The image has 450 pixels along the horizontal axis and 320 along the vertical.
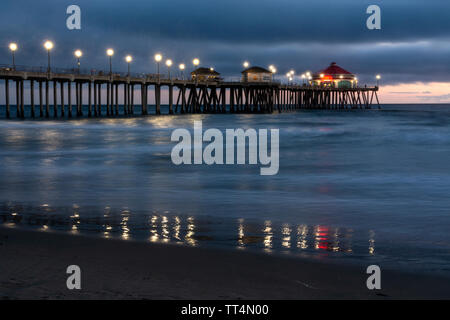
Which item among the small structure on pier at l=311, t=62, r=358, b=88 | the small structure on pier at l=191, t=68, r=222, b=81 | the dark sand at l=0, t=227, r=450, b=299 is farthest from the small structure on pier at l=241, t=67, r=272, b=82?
the dark sand at l=0, t=227, r=450, b=299

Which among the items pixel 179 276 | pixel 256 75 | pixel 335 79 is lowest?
pixel 179 276

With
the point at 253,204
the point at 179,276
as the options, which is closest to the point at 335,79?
the point at 253,204

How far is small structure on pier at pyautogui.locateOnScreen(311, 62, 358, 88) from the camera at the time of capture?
133m

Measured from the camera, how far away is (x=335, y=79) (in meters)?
133

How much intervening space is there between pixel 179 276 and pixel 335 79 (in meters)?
130

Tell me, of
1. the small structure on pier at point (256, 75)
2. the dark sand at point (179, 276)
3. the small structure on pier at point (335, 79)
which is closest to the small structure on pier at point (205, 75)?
the small structure on pier at point (256, 75)

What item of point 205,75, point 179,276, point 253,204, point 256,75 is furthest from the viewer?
point 205,75

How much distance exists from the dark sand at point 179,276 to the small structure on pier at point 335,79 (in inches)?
5067

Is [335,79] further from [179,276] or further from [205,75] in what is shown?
[179,276]

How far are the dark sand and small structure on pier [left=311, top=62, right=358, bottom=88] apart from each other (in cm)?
12869

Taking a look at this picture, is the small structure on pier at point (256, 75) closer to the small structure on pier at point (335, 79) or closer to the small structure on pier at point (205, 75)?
the small structure on pier at point (205, 75)

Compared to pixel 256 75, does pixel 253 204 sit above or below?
below

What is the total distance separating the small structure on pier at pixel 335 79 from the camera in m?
133

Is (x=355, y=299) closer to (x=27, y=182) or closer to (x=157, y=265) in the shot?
(x=157, y=265)
